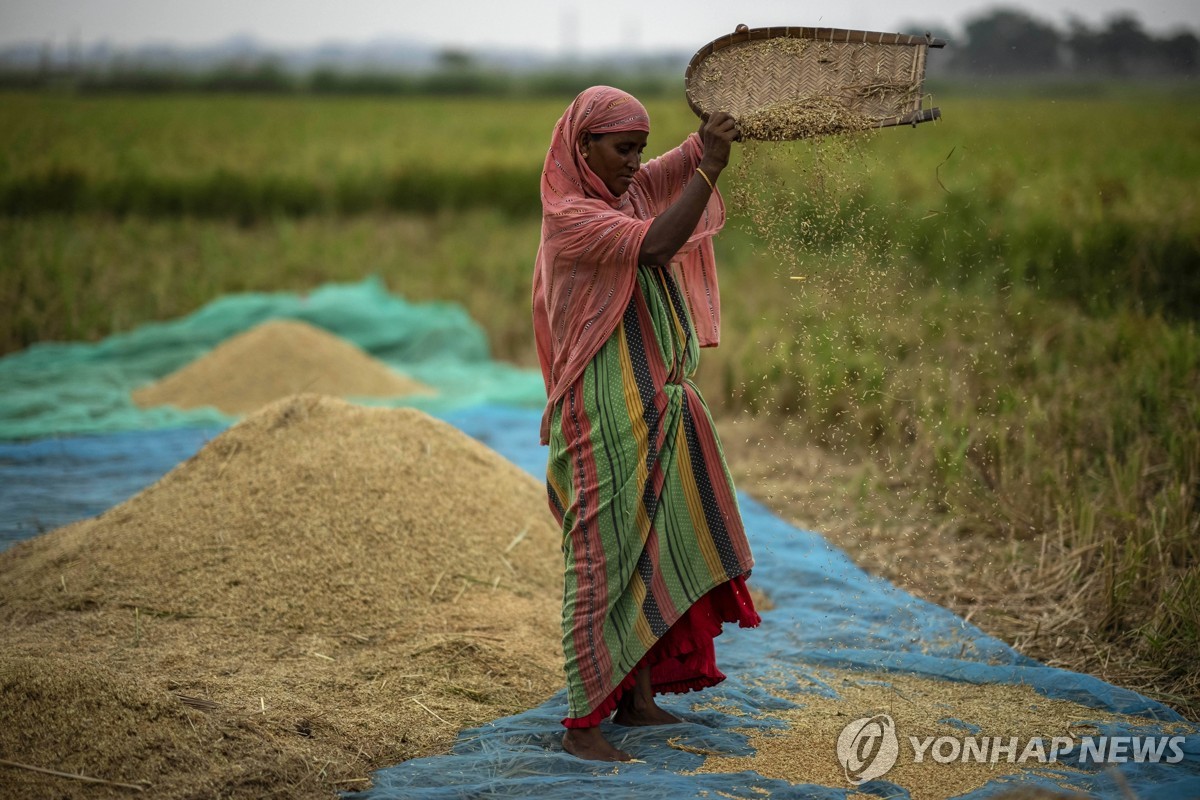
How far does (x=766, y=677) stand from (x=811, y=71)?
5.17 ft

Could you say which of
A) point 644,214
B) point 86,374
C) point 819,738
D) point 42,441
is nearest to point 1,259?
point 86,374

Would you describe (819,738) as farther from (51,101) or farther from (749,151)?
(51,101)

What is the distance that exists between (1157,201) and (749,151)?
212 inches

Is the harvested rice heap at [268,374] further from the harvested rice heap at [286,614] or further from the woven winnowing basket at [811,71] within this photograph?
the woven winnowing basket at [811,71]

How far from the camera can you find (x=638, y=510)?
2410mm

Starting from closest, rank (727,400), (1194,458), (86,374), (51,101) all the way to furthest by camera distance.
A: (1194,458)
(727,400)
(86,374)
(51,101)

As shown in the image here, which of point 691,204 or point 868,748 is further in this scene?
point 868,748

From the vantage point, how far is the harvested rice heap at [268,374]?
6105mm

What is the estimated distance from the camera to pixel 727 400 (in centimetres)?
621

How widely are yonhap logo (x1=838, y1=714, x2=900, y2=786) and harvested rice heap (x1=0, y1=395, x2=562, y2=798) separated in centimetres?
78

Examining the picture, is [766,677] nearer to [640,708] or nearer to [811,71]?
[640,708]

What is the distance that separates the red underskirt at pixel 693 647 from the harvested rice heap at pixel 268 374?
3907mm

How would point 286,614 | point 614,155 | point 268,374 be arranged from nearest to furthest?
point 614,155
point 286,614
point 268,374

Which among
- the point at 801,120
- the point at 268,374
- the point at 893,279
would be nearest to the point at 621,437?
the point at 801,120
